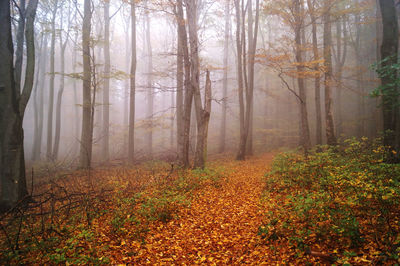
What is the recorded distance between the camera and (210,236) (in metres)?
4.02

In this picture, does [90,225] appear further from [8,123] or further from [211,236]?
[8,123]

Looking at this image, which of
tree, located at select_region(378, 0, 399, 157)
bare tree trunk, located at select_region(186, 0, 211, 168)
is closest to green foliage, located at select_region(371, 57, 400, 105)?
tree, located at select_region(378, 0, 399, 157)

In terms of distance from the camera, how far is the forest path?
3.33 meters

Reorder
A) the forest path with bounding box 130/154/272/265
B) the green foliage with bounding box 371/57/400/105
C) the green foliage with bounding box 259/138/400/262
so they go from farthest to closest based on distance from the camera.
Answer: the green foliage with bounding box 371/57/400/105 → the forest path with bounding box 130/154/272/265 → the green foliage with bounding box 259/138/400/262

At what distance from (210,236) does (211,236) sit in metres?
0.02

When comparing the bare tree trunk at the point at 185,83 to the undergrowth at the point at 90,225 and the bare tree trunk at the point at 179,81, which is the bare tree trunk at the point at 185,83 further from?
the undergrowth at the point at 90,225

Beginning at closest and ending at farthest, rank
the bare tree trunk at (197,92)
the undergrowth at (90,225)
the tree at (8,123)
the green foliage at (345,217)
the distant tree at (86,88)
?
the green foliage at (345,217) < the undergrowth at (90,225) < the tree at (8,123) < the bare tree trunk at (197,92) < the distant tree at (86,88)

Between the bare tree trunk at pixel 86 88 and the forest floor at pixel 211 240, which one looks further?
the bare tree trunk at pixel 86 88

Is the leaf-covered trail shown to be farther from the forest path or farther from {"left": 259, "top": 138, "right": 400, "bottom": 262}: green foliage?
{"left": 259, "top": 138, "right": 400, "bottom": 262}: green foliage

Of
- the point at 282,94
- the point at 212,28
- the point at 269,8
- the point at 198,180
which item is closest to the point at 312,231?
the point at 198,180

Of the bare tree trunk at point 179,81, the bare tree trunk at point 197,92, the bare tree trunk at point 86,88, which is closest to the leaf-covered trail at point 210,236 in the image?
the bare tree trunk at point 197,92

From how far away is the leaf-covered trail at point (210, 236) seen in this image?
131 inches

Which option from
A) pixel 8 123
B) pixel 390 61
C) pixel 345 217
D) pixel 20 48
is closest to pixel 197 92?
pixel 20 48

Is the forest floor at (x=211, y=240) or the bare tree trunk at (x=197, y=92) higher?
the bare tree trunk at (x=197, y=92)
